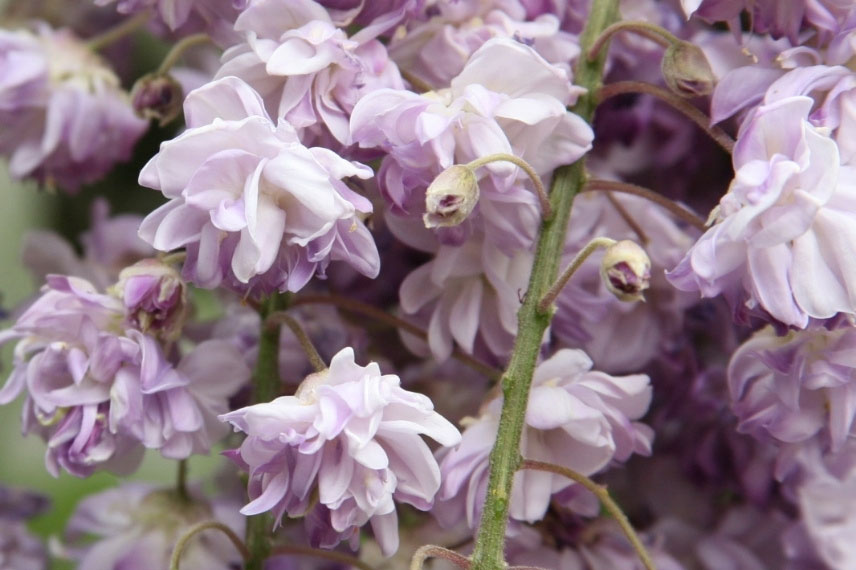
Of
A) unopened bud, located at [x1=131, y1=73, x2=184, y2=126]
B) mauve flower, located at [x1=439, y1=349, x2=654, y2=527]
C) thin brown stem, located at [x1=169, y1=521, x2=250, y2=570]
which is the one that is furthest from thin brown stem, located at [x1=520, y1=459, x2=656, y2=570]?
unopened bud, located at [x1=131, y1=73, x2=184, y2=126]

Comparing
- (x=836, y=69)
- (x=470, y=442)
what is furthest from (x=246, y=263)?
(x=836, y=69)

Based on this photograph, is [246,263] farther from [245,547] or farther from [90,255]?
[90,255]

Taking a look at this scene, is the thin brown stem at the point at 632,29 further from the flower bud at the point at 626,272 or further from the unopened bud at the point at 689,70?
the flower bud at the point at 626,272

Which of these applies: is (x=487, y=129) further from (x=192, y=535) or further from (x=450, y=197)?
(x=192, y=535)

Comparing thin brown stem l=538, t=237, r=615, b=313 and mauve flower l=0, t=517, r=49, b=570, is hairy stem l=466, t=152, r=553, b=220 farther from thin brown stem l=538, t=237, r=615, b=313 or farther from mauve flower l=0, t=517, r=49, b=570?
mauve flower l=0, t=517, r=49, b=570

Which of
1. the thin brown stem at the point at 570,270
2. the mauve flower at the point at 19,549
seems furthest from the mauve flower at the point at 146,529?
the thin brown stem at the point at 570,270
